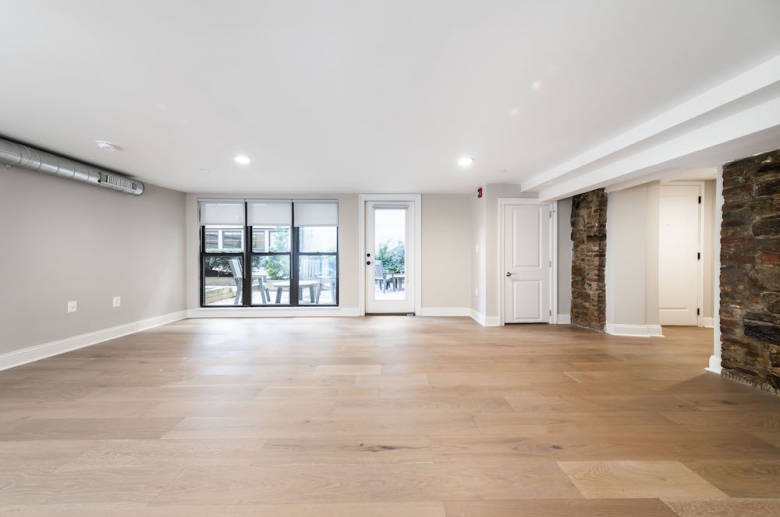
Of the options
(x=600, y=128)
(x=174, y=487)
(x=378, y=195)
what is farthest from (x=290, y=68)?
(x=378, y=195)

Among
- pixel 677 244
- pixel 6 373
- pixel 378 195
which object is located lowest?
pixel 6 373

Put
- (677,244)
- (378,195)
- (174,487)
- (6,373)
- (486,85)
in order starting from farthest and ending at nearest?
(378,195)
(677,244)
(6,373)
(486,85)
(174,487)

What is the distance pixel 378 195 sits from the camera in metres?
5.89

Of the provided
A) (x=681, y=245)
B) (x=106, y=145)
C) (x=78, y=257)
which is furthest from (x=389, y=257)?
(x=681, y=245)

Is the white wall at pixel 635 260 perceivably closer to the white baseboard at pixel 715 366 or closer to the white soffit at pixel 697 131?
the white soffit at pixel 697 131

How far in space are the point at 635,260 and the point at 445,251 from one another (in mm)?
2860

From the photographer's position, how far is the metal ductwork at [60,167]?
3.01 metres

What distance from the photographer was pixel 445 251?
5.93m

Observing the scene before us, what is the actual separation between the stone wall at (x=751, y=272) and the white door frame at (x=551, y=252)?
2261 mm

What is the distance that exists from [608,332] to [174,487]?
5.22m

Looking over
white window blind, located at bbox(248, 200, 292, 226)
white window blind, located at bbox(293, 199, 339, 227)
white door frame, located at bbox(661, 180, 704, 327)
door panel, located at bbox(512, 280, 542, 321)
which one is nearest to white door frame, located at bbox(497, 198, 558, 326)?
door panel, located at bbox(512, 280, 542, 321)

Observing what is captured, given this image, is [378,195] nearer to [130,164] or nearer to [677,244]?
[130,164]

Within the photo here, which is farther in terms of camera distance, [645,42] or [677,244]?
[677,244]

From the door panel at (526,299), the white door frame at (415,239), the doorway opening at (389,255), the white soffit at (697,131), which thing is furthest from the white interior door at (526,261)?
the doorway opening at (389,255)
